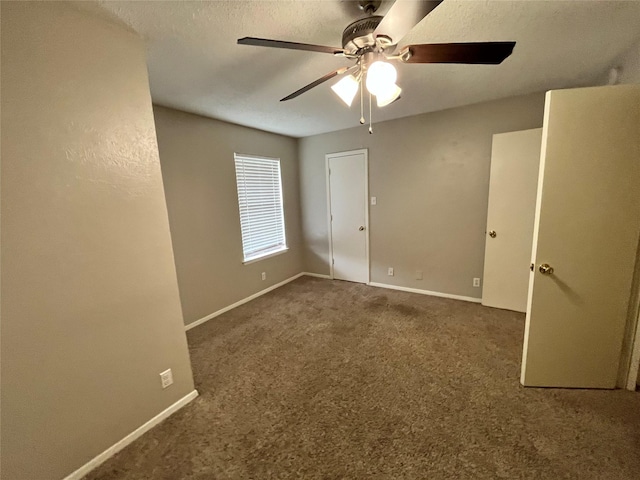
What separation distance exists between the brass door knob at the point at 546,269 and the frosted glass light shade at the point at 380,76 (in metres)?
1.54

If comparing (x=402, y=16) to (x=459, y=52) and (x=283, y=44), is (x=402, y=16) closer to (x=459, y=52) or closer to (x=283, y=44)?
(x=459, y=52)

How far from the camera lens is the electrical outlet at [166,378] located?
5.63 feet

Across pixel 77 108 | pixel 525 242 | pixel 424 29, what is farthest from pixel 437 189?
pixel 77 108

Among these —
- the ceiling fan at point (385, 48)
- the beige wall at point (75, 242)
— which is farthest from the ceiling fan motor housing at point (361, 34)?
the beige wall at point (75, 242)

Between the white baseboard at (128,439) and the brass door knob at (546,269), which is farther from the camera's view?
the brass door knob at (546,269)

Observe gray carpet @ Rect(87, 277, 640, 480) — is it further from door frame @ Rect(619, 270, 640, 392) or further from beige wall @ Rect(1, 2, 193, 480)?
beige wall @ Rect(1, 2, 193, 480)

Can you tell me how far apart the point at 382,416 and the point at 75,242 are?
79.9 inches

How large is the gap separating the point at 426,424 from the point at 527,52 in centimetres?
261

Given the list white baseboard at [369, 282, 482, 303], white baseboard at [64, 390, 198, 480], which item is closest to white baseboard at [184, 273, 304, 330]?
white baseboard at [64, 390, 198, 480]

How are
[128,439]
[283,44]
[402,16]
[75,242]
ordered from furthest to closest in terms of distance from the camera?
[128,439], [75,242], [283,44], [402,16]

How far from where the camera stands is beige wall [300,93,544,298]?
3.03 m

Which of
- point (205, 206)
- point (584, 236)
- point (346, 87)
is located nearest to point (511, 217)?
point (584, 236)

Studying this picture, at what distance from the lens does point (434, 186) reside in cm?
338

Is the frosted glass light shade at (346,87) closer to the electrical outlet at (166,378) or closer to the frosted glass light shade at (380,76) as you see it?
the frosted glass light shade at (380,76)
